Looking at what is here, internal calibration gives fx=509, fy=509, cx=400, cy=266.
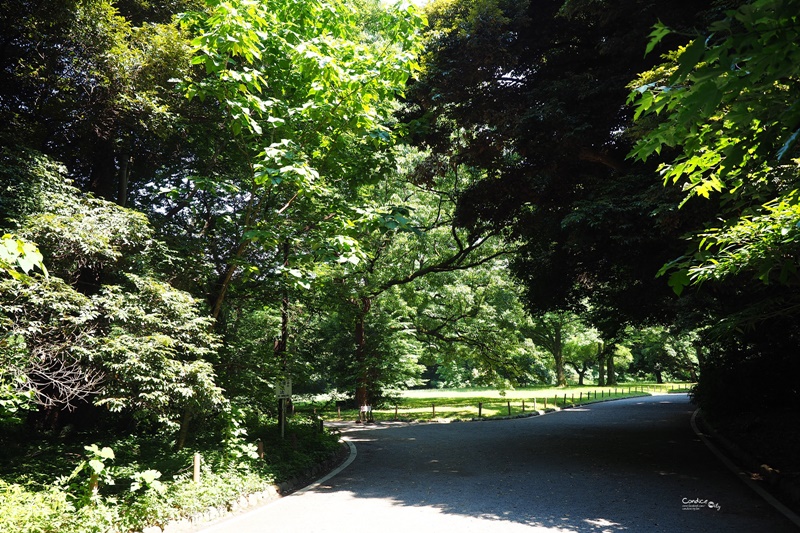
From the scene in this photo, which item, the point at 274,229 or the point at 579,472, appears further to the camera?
the point at 579,472

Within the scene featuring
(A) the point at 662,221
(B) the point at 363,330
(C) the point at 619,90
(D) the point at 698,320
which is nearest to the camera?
(A) the point at 662,221

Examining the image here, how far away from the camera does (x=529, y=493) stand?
8250 millimetres

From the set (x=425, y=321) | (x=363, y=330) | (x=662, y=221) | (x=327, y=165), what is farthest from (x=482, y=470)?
(x=425, y=321)

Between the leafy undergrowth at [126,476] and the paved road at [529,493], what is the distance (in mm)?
746

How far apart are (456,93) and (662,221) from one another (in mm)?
5914

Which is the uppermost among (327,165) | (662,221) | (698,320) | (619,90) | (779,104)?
(619,90)

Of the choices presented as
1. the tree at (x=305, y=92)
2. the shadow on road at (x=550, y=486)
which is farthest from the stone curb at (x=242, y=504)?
the tree at (x=305, y=92)

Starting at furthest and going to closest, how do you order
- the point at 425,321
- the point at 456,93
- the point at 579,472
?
1. the point at 425,321
2. the point at 456,93
3. the point at 579,472

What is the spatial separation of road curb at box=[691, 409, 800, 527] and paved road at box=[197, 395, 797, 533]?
19 centimetres

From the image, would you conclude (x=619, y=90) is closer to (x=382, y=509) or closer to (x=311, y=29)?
(x=311, y=29)

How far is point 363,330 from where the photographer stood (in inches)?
1016

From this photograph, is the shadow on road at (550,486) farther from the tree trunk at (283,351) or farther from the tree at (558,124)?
the tree at (558,124)

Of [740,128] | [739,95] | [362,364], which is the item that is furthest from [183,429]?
[362,364]

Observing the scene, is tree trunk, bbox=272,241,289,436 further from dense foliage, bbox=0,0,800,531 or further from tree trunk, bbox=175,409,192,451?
tree trunk, bbox=175,409,192,451
